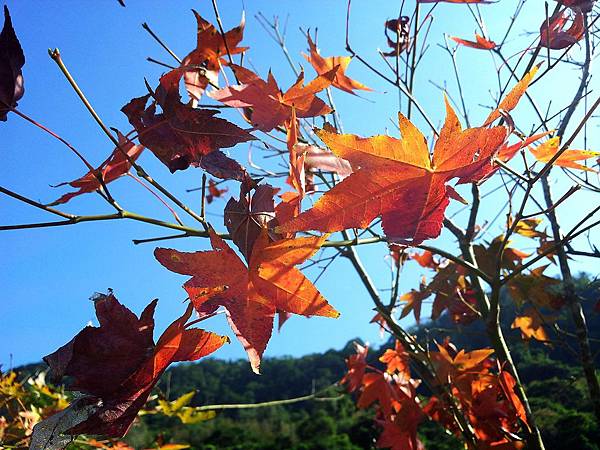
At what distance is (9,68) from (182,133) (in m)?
0.22

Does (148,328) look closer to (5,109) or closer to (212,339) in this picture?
(212,339)

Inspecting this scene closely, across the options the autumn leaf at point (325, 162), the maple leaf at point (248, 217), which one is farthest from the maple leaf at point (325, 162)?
the maple leaf at point (248, 217)

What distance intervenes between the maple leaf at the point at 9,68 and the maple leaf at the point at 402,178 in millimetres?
397

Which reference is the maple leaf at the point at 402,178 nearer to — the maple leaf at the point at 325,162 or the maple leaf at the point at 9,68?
the maple leaf at the point at 325,162

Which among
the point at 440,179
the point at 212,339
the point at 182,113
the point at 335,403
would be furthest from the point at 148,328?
the point at 335,403

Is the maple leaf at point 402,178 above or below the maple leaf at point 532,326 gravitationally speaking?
above

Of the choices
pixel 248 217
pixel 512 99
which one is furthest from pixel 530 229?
pixel 248 217

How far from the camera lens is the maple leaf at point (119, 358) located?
52cm

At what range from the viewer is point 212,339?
0.58 m

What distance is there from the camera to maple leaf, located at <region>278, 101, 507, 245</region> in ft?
1.60

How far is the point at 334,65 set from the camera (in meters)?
0.95

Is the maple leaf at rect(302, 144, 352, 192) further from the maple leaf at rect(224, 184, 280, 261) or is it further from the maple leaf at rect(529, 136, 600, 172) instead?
the maple leaf at rect(529, 136, 600, 172)

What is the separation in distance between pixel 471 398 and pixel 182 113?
1.13 meters

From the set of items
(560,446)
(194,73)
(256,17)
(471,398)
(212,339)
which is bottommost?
(560,446)
